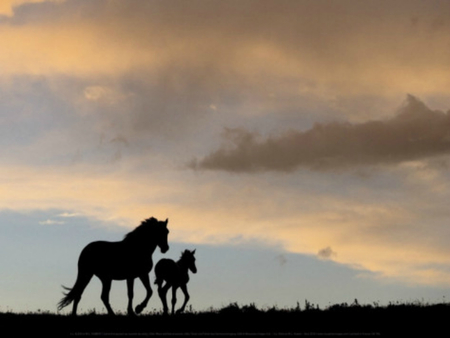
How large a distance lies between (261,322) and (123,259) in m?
6.11

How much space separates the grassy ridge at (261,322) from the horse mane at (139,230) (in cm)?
292

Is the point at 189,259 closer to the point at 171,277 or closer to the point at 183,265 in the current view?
the point at 183,265

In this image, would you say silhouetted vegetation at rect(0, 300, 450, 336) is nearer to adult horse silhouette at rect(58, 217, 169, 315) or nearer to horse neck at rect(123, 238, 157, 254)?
adult horse silhouette at rect(58, 217, 169, 315)

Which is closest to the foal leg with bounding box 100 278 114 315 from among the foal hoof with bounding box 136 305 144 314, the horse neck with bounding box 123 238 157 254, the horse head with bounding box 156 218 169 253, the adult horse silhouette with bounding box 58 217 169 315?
the adult horse silhouette with bounding box 58 217 169 315

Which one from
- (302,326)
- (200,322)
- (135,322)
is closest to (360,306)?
(302,326)

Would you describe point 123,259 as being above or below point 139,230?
below

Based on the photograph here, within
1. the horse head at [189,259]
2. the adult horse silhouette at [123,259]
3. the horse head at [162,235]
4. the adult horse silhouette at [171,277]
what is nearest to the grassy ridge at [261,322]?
the adult horse silhouette at [123,259]

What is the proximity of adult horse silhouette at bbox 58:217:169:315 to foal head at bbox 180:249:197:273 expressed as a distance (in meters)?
2.42

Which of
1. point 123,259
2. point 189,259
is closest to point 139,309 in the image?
point 123,259

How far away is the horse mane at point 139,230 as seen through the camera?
23172mm

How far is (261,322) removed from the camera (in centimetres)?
1883

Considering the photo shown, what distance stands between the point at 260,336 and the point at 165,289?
9.44 metres

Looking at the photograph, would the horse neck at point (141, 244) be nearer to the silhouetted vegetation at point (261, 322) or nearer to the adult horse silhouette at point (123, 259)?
the adult horse silhouette at point (123, 259)

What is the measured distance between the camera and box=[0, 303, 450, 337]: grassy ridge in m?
17.2
